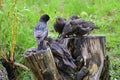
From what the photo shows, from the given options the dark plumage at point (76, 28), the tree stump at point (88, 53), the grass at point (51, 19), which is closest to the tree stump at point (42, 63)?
the tree stump at point (88, 53)

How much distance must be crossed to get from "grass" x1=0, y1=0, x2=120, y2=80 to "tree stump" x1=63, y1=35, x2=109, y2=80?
112 centimetres

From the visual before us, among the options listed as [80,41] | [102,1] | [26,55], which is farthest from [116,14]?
[26,55]

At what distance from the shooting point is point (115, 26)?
7.69 m

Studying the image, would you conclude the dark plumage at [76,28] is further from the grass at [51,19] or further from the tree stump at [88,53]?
the grass at [51,19]

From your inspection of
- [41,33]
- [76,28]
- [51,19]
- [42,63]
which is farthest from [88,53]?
[51,19]

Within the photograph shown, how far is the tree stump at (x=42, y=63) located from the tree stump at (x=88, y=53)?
1.15 feet

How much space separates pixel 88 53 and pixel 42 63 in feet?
2.11

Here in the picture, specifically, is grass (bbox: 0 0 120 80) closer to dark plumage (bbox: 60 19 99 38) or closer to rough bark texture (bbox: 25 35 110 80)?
dark plumage (bbox: 60 19 99 38)

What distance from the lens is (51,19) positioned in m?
7.60

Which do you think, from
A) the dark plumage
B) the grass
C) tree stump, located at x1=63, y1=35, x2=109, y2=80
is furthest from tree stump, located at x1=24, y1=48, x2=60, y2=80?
the grass

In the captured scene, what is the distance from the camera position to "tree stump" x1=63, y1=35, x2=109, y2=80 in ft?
14.5

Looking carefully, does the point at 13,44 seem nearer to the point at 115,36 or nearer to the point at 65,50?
the point at 65,50

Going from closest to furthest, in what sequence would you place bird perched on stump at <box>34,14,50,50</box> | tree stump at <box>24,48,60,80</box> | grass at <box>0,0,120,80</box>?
bird perched on stump at <box>34,14,50,50</box> → tree stump at <box>24,48,60,80</box> → grass at <box>0,0,120,80</box>

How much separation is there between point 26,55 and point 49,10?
427 centimetres
